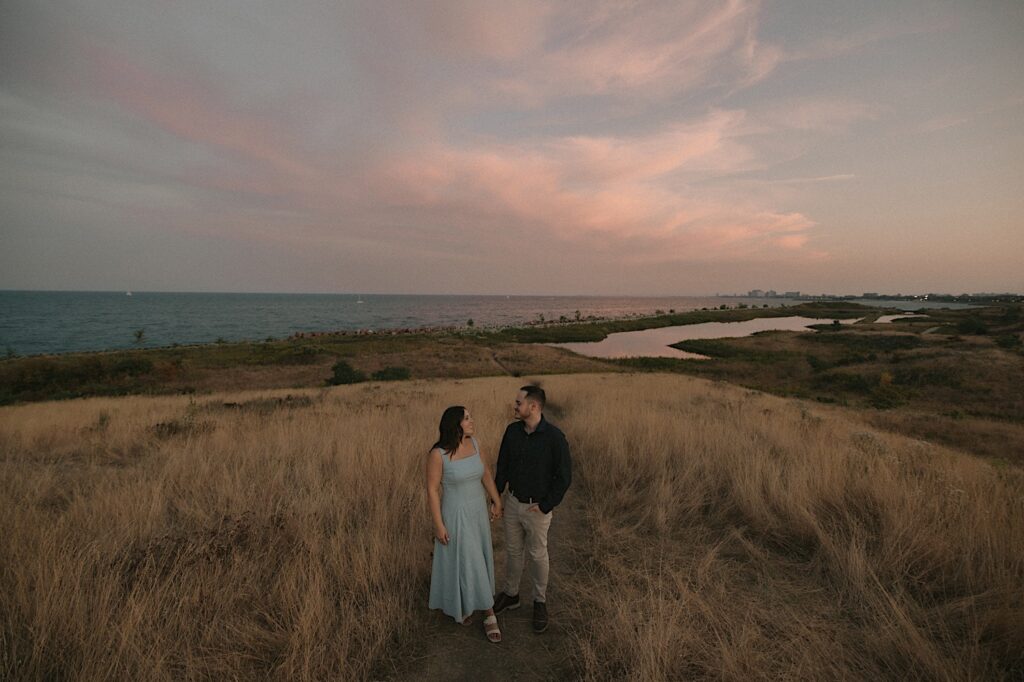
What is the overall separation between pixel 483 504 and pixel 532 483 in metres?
0.54

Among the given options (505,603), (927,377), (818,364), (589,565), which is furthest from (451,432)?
(818,364)

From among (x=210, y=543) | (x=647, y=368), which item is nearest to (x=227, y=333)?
(x=647, y=368)

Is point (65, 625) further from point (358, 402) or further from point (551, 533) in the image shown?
point (358, 402)

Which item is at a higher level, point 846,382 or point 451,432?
point 451,432

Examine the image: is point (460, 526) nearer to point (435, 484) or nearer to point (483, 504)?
point (483, 504)

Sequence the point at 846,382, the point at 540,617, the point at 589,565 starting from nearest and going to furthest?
the point at 540,617 < the point at 589,565 < the point at 846,382

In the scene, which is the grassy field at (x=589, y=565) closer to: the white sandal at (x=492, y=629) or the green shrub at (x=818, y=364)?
the white sandal at (x=492, y=629)

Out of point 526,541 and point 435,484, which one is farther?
point 526,541

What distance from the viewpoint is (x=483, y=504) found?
159 inches

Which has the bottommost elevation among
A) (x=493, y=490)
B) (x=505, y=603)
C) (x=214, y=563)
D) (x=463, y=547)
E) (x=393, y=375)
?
(x=393, y=375)

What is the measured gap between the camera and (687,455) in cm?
813

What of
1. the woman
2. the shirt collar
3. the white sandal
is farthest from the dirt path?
the shirt collar

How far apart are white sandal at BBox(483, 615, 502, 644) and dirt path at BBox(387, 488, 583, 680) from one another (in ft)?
0.18

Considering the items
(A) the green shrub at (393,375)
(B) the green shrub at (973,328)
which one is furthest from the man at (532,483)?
(B) the green shrub at (973,328)
